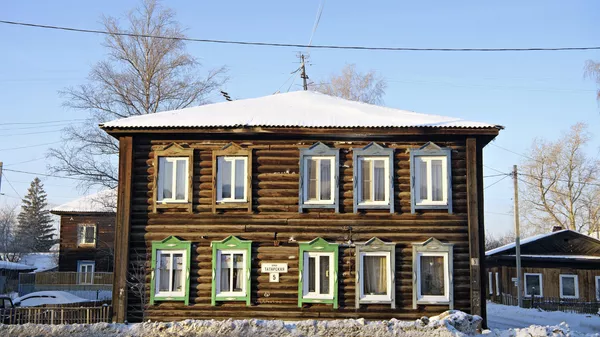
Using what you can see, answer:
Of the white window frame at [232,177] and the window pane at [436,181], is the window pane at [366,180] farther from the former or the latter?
the white window frame at [232,177]

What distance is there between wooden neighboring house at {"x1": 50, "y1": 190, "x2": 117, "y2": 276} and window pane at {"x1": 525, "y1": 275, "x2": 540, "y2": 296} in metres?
30.5

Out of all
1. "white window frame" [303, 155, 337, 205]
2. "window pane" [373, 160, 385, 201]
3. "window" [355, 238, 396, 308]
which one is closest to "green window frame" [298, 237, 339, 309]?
"window" [355, 238, 396, 308]

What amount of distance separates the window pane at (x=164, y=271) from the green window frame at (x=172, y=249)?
18 centimetres

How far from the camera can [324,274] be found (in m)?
22.2

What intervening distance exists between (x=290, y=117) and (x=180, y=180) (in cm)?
428

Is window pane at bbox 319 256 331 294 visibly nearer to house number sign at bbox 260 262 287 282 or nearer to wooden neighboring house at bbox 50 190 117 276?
house number sign at bbox 260 262 287 282

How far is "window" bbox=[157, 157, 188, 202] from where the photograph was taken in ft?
74.1

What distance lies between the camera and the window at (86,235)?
2082 inches

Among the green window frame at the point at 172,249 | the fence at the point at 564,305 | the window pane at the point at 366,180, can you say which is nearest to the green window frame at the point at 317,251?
the window pane at the point at 366,180

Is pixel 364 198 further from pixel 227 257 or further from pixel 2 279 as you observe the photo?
pixel 2 279

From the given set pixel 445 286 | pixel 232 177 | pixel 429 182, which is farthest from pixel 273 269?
pixel 429 182

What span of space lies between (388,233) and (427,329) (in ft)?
13.3

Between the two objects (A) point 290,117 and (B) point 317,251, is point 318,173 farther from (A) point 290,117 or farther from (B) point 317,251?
(B) point 317,251

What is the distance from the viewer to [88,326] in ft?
63.7
